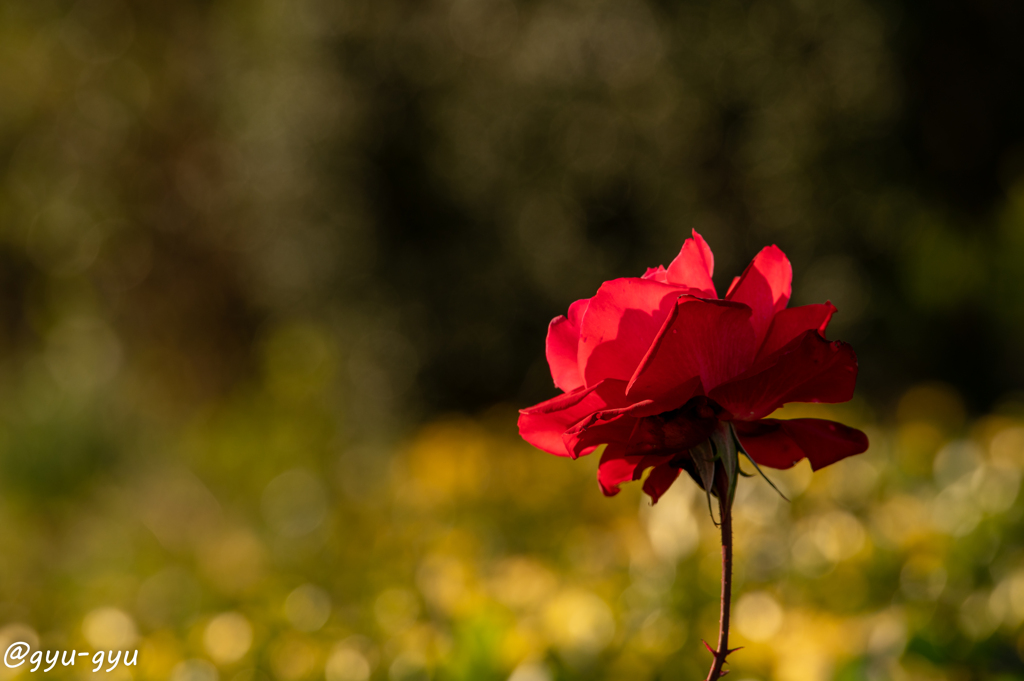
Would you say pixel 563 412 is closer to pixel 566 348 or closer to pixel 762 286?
pixel 566 348

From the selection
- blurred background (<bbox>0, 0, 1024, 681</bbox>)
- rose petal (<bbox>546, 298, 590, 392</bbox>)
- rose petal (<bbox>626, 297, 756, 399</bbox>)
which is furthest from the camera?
blurred background (<bbox>0, 0, 1024, 681</bbox>)

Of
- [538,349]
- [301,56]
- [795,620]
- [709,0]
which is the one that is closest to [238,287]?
[301,56]

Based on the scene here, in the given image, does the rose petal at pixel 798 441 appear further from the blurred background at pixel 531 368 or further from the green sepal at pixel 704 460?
the blurred background at pixel 531 368

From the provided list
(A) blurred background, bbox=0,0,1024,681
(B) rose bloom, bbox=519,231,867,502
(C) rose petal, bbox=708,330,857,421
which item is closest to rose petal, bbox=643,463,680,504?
(B) rose bloom, bbox=519,231,867,502

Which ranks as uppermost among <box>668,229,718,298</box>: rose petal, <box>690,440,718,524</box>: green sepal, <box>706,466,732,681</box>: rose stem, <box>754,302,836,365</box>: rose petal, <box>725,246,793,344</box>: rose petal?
<box>668,229,718,298</box>: rose petal

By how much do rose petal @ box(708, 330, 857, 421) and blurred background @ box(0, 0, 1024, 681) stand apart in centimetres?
63

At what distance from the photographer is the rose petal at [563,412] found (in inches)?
25.8

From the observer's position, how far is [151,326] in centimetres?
802

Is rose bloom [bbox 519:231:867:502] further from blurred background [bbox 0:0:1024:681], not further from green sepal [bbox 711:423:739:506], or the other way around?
blurred background [bbox 0:0:1024:681]

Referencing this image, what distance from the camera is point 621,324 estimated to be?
66 centimetres

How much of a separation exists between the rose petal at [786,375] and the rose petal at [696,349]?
2cm

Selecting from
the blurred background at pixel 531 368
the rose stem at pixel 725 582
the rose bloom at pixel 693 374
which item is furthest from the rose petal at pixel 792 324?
the blurred background at pixel 531 368

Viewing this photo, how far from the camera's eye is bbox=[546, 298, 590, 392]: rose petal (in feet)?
2.39

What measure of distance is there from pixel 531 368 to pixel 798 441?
378 cm
